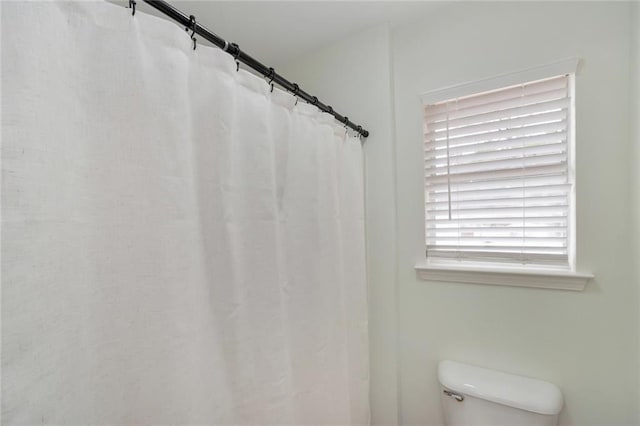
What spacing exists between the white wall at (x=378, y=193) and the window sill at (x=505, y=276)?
20cm

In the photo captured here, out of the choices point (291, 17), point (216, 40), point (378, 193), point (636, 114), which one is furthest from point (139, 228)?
point (636, 114)

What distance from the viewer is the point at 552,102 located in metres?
1.08

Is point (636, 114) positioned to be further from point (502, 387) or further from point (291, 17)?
point (291, 17)

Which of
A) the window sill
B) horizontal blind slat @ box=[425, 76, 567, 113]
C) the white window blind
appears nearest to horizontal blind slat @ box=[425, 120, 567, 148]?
the white window blind

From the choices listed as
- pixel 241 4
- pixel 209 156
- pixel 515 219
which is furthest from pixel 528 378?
pixel 241 4

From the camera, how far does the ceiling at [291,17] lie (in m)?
1.23

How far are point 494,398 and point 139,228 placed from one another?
1387 mm

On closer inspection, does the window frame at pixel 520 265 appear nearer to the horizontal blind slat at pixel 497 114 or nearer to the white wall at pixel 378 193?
the horizontal blind slat at pixel 497 114

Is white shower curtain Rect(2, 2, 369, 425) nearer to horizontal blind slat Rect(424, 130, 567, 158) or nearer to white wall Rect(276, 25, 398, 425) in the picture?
white wall Rect(276, 25, 398, 425)

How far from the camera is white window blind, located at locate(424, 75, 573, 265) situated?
3.56ft

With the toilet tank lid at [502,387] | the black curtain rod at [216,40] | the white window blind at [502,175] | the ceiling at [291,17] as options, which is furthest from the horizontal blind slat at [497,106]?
the toilet tank lid at [502,387]

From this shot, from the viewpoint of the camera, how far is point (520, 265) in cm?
115

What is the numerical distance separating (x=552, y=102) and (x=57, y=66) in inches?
61.4

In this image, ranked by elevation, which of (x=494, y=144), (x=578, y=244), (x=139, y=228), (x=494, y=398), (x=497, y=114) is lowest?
(x=494, y=398)
